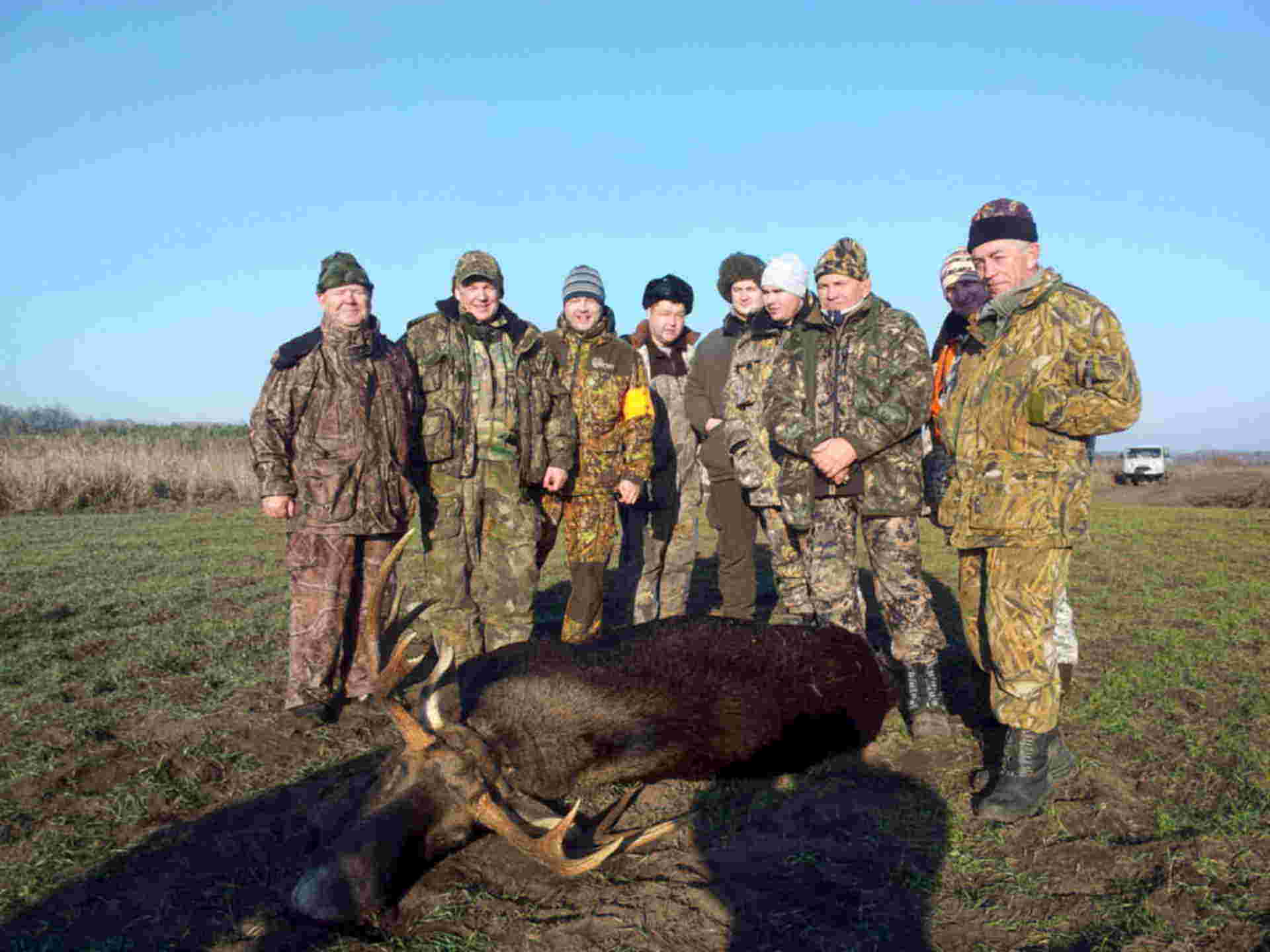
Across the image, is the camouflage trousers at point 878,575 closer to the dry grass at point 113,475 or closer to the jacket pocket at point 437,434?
the jacket pocket at point 437,434

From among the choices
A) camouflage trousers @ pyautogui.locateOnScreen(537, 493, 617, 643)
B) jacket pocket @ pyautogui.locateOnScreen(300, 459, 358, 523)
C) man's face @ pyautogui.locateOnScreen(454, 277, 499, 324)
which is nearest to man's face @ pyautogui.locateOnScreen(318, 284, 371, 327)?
man's face @ pyautogui.locateOnScreen(454, 277, 499, 324)

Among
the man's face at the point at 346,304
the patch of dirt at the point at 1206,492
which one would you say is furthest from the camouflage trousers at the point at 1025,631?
the patch of dirt at the point at 1206,492

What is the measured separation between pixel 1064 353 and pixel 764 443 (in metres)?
2.02

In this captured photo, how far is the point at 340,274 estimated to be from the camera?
4.86 m

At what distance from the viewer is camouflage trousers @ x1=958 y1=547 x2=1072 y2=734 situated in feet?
11.9

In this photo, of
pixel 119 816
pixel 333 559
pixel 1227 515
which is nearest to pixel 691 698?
pixel 333 559

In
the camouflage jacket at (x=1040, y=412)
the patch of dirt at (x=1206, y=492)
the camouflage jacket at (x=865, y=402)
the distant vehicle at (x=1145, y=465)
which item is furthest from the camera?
the distant vehicle at (x=1145, y=465)

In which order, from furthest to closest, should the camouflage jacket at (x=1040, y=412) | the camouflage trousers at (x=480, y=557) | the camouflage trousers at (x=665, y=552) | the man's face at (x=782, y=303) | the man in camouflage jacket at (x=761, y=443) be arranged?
the camouflage trousers at (x=665, y=552) → the camouflage trousers at (x=480, y=557) → the man in camouflage jacket at (x=761, y=443) → the man's face at (x=782, y=303) → the camouflage jacket at (x=1040, y=412)

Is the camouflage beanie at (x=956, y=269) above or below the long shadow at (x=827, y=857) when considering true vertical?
above

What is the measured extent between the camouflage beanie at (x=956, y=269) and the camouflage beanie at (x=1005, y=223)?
66.2 inches

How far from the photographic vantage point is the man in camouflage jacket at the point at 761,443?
5.20 metres

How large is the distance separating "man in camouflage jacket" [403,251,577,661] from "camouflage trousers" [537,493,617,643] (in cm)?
23

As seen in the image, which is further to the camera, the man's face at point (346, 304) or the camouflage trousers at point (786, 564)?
the camouflage trousers at point (786, 564)

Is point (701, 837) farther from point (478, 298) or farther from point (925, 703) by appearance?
point (478, 298)
